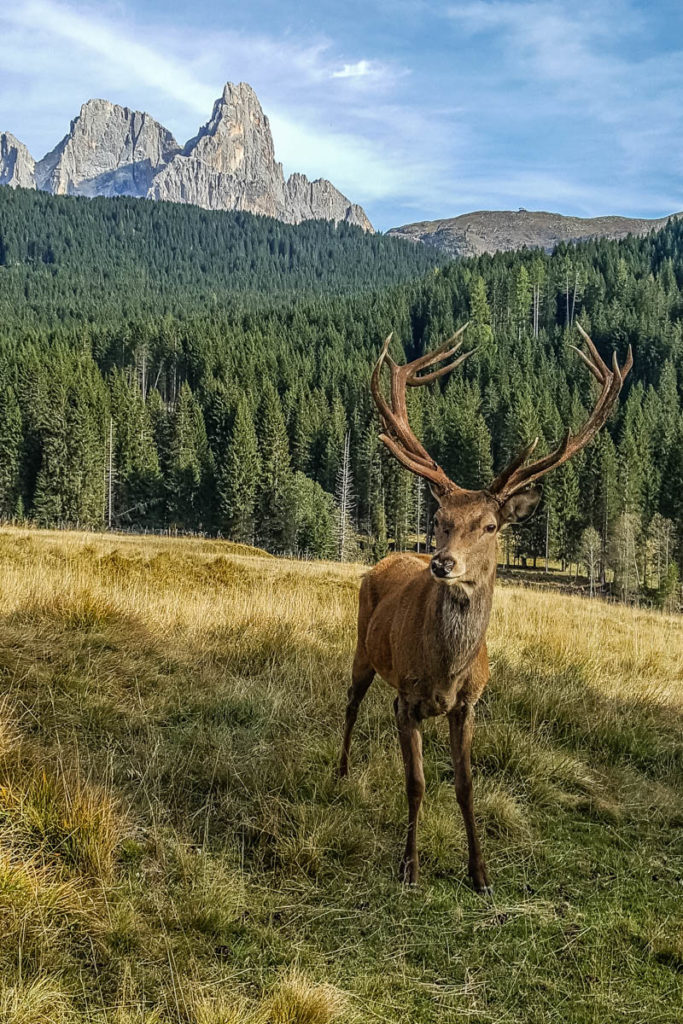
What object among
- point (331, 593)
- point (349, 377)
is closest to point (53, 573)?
point (331, 593)

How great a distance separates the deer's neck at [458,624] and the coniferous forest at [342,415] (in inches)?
1314

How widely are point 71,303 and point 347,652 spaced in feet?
515

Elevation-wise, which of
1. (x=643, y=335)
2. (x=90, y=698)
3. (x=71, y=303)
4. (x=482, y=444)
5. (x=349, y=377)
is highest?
(x=71, y=303)

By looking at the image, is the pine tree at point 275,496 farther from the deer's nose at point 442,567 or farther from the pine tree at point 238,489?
the deer's nose at point 442,567

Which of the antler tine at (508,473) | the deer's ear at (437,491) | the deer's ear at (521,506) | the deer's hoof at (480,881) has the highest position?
the antler tine at (508,473)

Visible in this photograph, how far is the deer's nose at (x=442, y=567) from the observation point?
4.01 meters

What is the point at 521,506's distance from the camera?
4617 mm

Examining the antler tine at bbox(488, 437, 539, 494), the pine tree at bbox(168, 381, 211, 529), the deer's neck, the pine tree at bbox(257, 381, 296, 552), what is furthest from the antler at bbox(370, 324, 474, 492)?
the pine tree at bbox(168, 381, 211, 529)

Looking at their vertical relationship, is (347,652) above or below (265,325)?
below

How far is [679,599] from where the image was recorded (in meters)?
51.6

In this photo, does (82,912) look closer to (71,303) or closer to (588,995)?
(588,995)

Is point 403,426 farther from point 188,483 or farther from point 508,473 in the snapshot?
point 188,483

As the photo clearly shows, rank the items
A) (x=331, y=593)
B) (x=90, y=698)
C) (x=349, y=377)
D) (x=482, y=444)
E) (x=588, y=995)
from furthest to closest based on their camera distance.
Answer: (x=349, y=377) < (x=482, y=444) < (x=331, y=593) < (x=90, y=698) < (x=588, y=995)

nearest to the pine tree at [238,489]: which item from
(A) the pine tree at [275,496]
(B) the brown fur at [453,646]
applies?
(A) the pine tree at [275,496]
